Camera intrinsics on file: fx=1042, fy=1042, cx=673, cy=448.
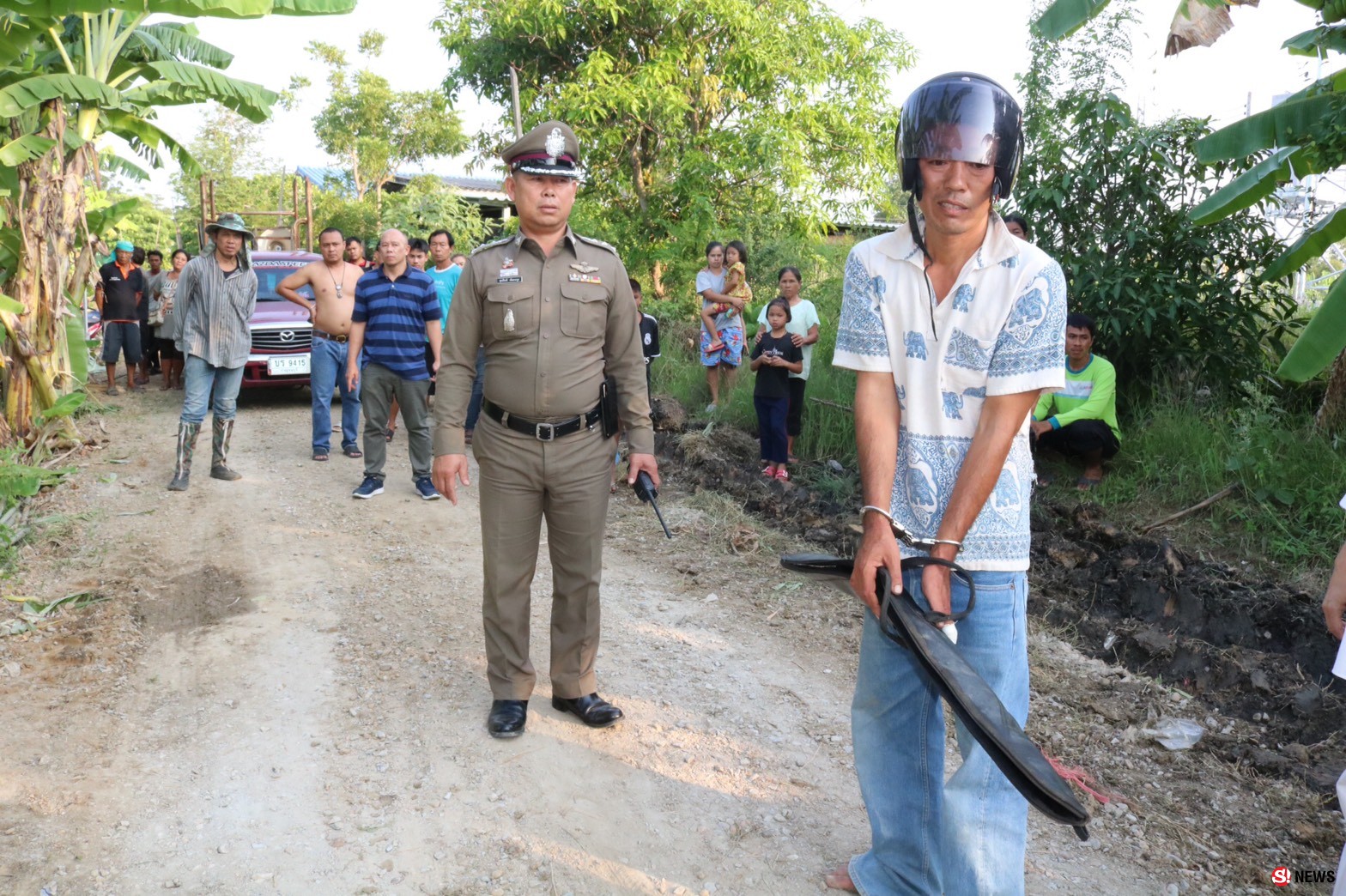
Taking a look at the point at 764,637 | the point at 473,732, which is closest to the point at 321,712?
the point at 473,732

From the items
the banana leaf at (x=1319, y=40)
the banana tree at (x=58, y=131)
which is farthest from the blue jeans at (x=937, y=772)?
the banana tree at (x=58, y=131)

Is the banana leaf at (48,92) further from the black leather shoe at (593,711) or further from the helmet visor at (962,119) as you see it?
the helmet visor at (962,119)

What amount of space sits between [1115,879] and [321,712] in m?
3.23

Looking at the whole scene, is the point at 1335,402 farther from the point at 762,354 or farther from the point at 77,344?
the point at 77,344

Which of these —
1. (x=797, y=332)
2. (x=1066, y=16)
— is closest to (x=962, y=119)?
(x=1066, y=16)

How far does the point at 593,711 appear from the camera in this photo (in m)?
4.43

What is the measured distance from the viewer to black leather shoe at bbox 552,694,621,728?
14.5ft

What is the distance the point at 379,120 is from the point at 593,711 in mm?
28942

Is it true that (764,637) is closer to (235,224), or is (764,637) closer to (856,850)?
(856,850)

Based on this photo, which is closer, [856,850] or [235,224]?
[856,850]

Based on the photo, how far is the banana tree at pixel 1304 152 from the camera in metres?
5.27

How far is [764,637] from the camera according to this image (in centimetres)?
563

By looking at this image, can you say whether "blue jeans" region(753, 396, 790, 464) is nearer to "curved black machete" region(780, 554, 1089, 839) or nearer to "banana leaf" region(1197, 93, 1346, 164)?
"banana leaf" region(1197, 93, 1346, 164)

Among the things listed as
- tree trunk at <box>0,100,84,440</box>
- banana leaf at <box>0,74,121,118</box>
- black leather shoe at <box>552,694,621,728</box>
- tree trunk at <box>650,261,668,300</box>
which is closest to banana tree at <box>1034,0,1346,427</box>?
black leather shoe at <box>552,694,621,728</box>
